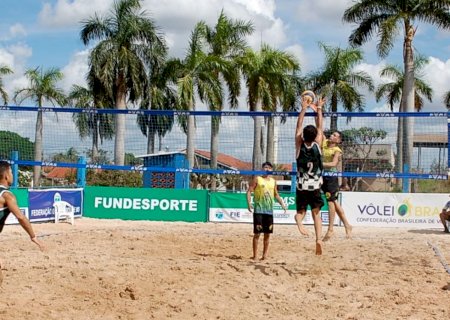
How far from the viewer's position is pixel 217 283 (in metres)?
7.96

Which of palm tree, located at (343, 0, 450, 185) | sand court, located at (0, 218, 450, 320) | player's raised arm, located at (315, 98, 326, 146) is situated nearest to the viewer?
sand court, located at (0, 218, 450, 320)

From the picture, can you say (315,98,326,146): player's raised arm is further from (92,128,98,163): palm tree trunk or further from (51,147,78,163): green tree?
(51,147,78,163): green tree

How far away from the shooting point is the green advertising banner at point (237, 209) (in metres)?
18.6

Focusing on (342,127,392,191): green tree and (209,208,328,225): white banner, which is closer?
(342,127,392,191): green tree

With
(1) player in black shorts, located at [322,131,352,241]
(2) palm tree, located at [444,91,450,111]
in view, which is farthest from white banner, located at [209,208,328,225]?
(2) palm tree, located at [444,91,450,111]

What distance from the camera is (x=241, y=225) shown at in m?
18.0

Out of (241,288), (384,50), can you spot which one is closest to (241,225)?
(241,288)

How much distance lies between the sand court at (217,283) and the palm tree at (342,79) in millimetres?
24878

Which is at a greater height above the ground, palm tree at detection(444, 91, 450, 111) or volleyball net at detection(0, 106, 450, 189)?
palm tree at detection(444, 91, 450, 111)

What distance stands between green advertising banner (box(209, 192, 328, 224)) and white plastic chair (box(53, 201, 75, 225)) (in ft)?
13.0

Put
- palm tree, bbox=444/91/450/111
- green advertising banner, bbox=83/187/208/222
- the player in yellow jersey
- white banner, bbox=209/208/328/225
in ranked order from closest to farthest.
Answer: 1. the player in yellow jersey
2. white banner, bbox=209/208/328/225
3. green advertising banner, bbox=83/187/208/222
4. palm tree, bbox=444/91/450/111

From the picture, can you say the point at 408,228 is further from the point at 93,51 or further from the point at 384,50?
the point at 93,51

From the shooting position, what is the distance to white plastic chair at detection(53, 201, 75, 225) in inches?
656

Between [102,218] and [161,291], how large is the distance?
37.8ft
